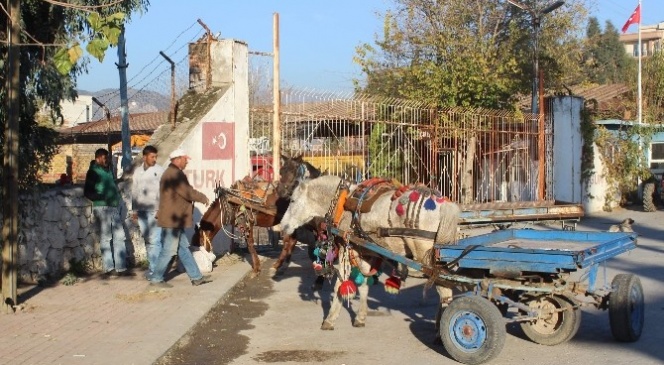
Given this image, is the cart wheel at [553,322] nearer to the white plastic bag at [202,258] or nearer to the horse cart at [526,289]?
the horse cart at [526,289]

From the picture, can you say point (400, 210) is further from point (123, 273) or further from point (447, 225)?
point (123, 273)

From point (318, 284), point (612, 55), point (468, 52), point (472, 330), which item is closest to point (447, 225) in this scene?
point (472, 330)

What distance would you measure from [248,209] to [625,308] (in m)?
6.27

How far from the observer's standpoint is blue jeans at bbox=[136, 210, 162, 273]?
11.5m

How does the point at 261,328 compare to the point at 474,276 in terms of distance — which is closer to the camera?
the point at 474,276

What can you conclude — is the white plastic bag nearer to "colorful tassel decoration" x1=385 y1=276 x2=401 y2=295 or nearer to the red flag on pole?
"colorful tassel decoration" x1=385 y1=276 x2=401 y2=295

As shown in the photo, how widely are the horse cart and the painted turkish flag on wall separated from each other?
5826mm

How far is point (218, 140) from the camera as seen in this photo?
14297 mm

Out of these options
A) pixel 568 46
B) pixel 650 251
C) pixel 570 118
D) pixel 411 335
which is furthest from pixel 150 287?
pixel 568 46

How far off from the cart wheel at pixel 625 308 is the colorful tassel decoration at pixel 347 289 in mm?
2599

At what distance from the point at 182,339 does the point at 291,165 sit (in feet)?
13.0

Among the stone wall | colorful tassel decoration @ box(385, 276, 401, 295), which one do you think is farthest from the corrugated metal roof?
colorful tassel decoration @ box(385, 276, 401, 295)

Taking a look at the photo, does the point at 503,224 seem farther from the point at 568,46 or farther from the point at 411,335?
the point at 568,46

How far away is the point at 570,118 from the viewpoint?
25.2m
